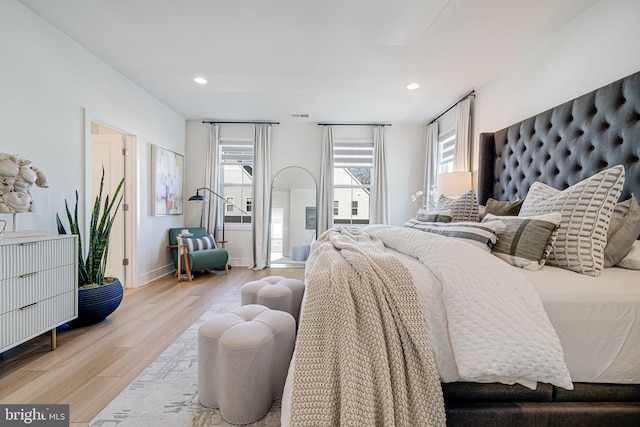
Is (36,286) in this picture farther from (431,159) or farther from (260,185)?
(431,159)

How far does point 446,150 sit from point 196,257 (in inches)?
163

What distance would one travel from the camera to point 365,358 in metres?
0.90

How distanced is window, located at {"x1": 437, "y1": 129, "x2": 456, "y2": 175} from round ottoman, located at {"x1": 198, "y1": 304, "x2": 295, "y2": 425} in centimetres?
373

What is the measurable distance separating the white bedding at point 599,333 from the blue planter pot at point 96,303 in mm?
3077

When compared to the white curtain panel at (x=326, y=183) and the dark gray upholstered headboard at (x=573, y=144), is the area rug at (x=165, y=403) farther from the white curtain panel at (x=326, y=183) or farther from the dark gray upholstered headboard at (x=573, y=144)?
the white curtain panel at (x=326, y=183)

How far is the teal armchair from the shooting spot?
152 inches

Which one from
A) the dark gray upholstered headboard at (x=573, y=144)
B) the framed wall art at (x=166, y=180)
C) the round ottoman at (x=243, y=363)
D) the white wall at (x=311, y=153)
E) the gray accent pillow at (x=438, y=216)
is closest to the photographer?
the round ottoman at (x=243, y=363)

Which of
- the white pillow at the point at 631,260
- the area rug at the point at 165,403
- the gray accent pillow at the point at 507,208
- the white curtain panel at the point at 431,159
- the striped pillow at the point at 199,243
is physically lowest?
the area rug at the point at 165,403

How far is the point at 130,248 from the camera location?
3.44 m

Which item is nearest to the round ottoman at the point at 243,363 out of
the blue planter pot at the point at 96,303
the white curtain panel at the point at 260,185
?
the blue planter pot at the point at 96,303

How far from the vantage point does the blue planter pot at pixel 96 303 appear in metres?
2.25

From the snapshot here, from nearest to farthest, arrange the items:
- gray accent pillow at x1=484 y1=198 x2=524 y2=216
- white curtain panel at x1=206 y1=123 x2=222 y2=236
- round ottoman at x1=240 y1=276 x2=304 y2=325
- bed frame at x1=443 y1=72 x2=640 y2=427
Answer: bed frame at x1=443 y1=72 x2=640 y2=427
round ottoman at x1=240 y1=276 x2=304 y2=325
gray accent pillow at x1=484 y1=198 x2=524 y2=216
white curtain panel at x1=206 y1=123 x2=222 y2=236

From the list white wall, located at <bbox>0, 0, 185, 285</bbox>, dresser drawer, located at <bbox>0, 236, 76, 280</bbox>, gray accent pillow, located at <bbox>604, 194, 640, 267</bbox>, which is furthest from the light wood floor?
gray accent pillow, located at <bbox>604, 194, 640, 267</bbox>

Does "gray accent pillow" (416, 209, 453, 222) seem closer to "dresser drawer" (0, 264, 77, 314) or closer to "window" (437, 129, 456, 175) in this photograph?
"window" (437, 129, 456, 175)
